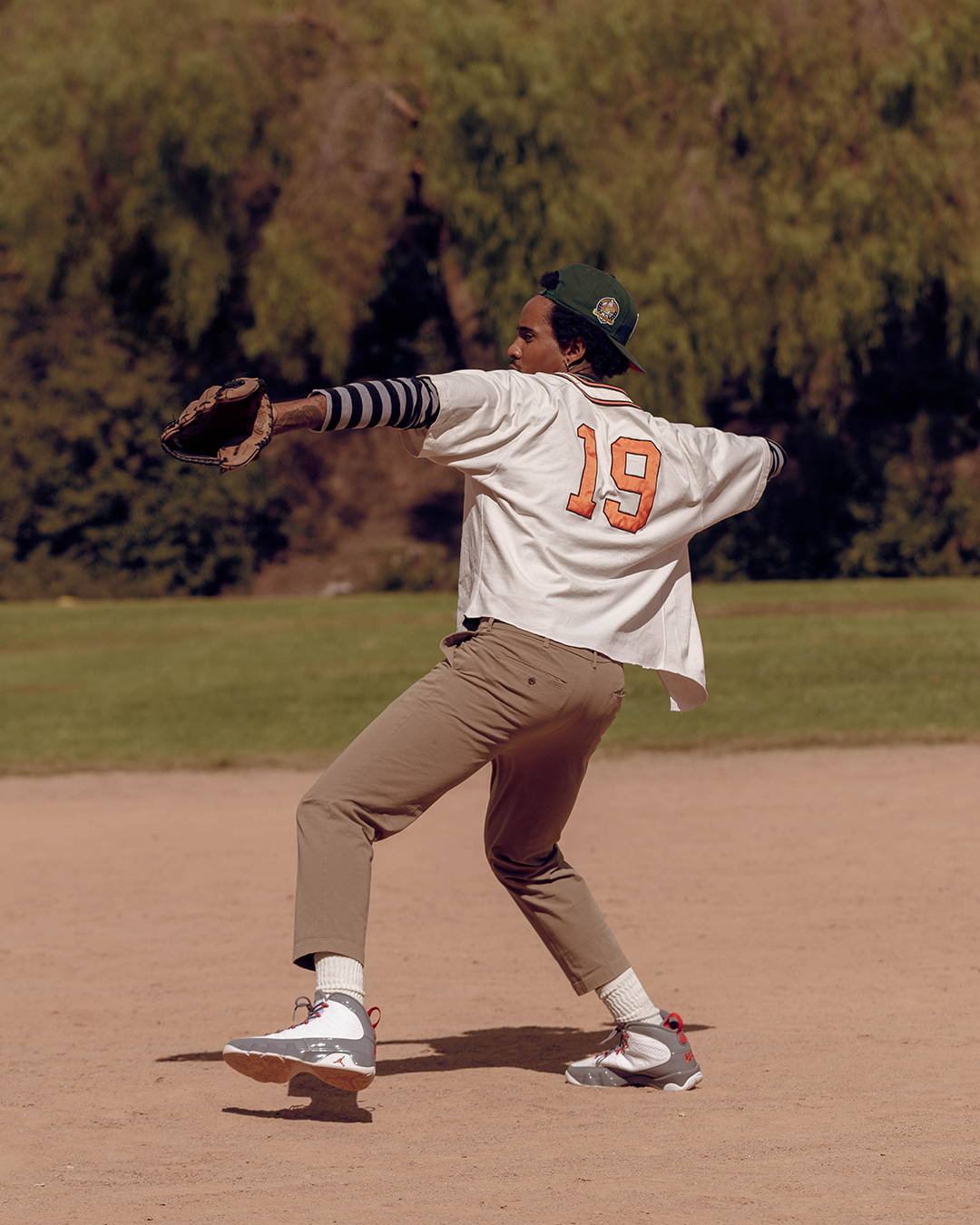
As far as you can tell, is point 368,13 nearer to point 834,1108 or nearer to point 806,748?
point 806,748

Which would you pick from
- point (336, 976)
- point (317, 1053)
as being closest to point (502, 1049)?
point (336, 976)

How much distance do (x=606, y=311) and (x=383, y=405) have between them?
842 mm

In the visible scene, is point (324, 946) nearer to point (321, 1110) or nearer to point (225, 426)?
point (321, 1110)

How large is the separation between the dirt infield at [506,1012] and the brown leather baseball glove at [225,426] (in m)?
1.59

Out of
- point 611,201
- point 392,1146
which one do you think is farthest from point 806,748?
point 611,201

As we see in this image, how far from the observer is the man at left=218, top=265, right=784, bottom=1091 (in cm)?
439

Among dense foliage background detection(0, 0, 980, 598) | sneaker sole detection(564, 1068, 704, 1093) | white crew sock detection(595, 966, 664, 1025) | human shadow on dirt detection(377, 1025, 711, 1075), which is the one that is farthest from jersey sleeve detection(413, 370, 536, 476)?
dense foliage background detection(0, 0, 980, 598)

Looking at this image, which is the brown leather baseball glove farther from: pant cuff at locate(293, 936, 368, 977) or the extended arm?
pant cuff at locate(293, 936, 368, 977)

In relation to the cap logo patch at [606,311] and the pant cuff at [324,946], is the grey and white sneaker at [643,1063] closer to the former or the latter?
the pant cuff at [324,946]

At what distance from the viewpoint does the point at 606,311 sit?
4.77m

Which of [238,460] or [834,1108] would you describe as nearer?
[238,460]

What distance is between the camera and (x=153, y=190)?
86.2 feet

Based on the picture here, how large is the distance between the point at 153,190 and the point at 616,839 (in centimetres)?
1928

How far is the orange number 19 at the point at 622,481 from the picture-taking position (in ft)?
15.1
